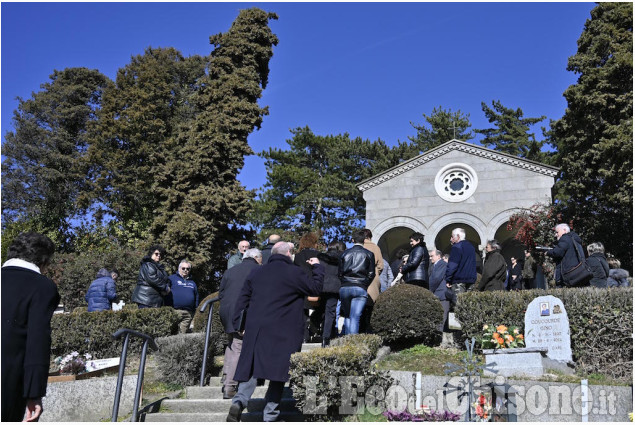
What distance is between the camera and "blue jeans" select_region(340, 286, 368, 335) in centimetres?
838

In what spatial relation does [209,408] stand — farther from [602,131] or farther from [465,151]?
[465,151]

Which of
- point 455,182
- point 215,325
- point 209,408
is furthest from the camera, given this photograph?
point 455,182

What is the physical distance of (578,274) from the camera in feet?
29.0

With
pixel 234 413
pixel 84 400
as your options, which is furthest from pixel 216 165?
pixel 234 413

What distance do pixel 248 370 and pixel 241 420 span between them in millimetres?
727

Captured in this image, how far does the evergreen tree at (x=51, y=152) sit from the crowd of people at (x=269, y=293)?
79.1ft

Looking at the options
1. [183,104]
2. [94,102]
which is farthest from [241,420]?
[94,102]

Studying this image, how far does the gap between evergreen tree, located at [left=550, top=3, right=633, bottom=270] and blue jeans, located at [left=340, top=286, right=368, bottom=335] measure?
13.5 m

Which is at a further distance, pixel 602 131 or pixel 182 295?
pixel 602 131

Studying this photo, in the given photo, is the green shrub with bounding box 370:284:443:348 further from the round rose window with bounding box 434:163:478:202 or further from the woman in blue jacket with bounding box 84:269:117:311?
the round rose window with bounding box 434:163:478:202

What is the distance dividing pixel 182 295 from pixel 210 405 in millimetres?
4526

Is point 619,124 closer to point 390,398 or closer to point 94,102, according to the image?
point 390,398

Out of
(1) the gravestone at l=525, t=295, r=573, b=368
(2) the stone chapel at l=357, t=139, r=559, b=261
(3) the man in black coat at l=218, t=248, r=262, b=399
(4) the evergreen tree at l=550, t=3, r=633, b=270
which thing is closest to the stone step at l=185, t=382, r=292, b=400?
(3) the man in black coat at l=218, t=248, r=262, b=399

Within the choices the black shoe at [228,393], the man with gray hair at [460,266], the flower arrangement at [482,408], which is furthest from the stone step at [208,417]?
the man with gray hair at [460,266]
